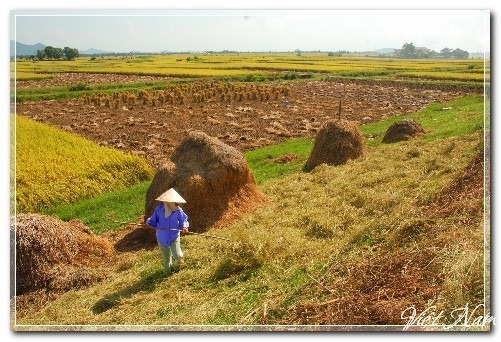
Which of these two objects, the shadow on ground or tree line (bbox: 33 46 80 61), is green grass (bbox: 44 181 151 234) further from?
tree line (bbox: 33 46 80 61)

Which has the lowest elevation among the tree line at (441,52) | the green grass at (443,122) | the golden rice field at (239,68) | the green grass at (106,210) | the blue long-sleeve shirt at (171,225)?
the green grass at (106,210)

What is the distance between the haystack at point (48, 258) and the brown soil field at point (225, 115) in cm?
857

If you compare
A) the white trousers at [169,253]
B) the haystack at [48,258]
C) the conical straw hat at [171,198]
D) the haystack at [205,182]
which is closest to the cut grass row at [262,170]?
the haystack at [205,182]

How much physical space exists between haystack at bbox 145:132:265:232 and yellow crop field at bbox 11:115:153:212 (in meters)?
4.10

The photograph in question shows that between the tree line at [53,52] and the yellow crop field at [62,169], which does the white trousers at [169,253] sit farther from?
the yellow crop field at [62,169]

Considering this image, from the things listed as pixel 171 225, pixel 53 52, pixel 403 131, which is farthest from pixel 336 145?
pixel 53 52

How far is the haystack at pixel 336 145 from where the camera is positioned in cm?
1399

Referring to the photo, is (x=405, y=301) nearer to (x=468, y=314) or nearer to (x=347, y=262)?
(x=468, y=314)

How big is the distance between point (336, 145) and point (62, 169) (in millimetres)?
8284

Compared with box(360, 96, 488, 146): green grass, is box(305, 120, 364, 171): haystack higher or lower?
lower

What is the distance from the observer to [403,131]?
1681 centimetres

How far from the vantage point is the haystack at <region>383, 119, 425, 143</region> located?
16703mm

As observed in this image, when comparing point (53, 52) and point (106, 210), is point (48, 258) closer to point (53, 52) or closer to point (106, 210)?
point (106, 210)

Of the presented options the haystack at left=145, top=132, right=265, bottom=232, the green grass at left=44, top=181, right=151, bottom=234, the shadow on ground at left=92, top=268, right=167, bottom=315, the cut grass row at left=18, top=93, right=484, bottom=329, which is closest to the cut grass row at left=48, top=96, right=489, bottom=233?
the green grass at left=44, top=181, right=151, bottom=234
